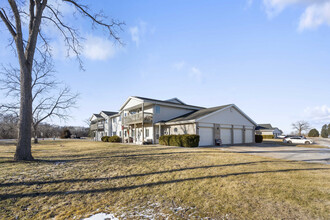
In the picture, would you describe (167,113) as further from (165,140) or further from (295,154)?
(295,154)

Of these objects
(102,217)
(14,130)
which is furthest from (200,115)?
(14,130)

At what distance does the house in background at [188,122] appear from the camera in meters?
21.1

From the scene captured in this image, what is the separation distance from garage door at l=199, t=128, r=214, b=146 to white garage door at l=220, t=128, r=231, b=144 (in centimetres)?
211

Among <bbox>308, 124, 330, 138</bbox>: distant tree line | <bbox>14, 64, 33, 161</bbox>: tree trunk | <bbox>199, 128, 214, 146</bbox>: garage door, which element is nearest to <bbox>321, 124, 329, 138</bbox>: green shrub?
<bbox>308, 124, 330, 138</bbox>: distant tree line

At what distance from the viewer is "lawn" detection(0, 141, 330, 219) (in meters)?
4.29

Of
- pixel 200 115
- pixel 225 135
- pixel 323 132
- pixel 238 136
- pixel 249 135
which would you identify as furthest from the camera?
pixel 323 132

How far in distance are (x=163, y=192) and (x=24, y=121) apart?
8.14 metres

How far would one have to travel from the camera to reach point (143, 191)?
5602 mm

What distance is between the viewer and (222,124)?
2305cm

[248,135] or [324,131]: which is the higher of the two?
[248,135]

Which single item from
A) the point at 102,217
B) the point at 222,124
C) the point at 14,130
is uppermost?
the point at 222,124

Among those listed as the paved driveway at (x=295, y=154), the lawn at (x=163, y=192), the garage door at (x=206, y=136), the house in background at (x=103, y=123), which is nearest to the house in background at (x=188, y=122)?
the garage door at (x=206, y=136)

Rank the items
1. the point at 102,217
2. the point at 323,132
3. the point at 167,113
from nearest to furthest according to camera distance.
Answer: the point at 102,217, the point at 167,113, the point at 323,132

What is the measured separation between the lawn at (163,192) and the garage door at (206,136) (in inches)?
493
